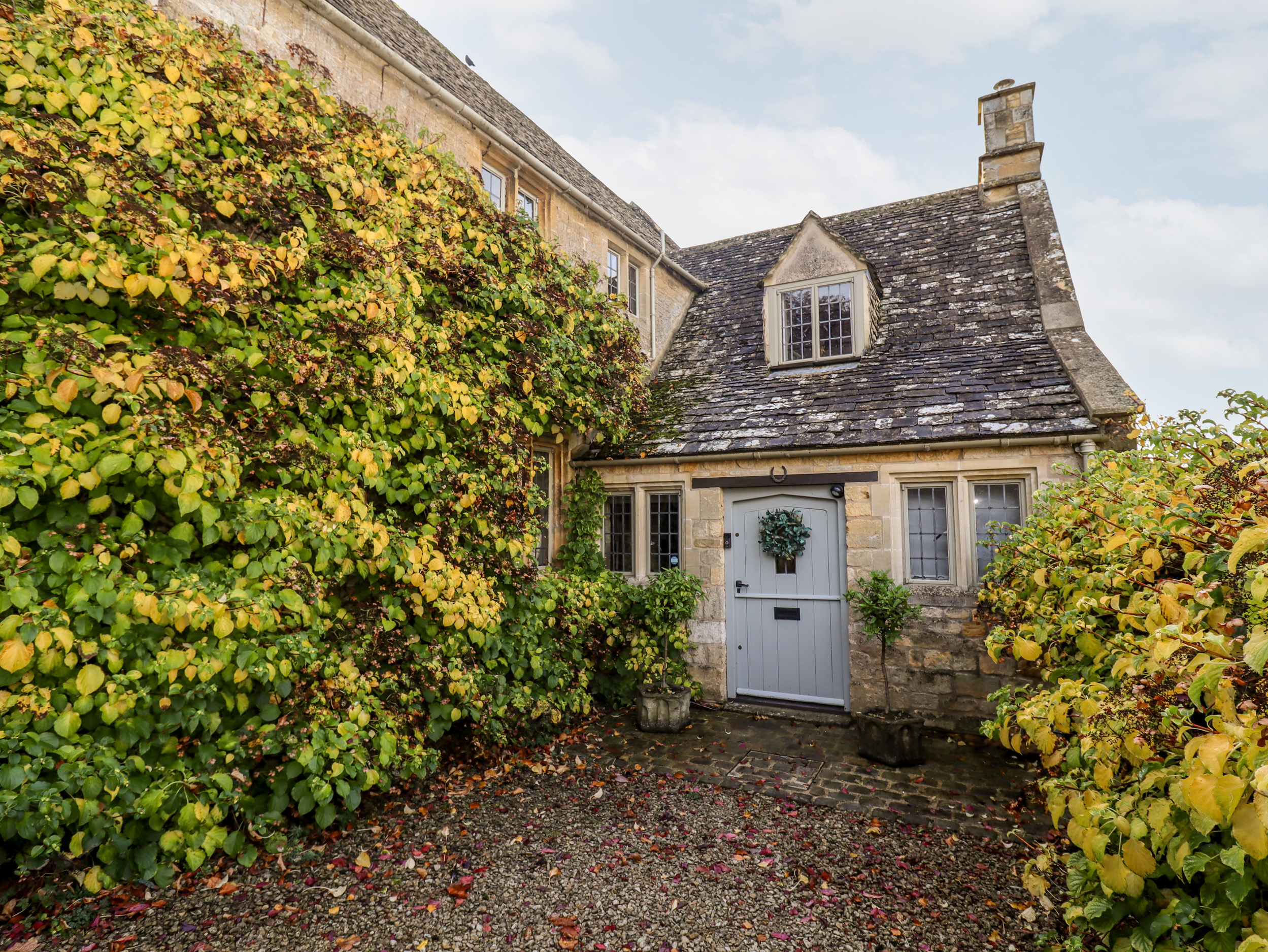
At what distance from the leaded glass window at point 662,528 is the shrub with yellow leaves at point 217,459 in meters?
3.23

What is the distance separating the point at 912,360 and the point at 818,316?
165cm

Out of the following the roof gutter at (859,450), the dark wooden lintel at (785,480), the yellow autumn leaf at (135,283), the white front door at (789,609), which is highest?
the yellow autumn leaf at (135,283)

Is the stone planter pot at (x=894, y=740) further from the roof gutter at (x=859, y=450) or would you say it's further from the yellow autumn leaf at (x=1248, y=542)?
the yellow autumn leaf at (x=1248, y=542)

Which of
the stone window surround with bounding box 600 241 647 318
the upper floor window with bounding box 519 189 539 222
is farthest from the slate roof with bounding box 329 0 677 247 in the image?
the upper floor window with bounding box 519 189 539 222

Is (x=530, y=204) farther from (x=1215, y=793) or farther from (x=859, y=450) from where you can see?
(x=1215, y=793)

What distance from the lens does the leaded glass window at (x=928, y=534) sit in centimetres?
722

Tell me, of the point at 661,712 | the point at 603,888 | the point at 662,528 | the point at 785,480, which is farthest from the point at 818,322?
the point at 603,888

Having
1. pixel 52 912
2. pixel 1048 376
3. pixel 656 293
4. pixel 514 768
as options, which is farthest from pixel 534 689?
pixel 656 293

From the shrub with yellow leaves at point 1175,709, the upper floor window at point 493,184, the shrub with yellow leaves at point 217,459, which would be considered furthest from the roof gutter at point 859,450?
the upper floor window at point 493,184

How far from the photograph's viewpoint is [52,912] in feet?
11.1

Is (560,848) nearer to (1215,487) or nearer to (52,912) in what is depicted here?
(52,912)

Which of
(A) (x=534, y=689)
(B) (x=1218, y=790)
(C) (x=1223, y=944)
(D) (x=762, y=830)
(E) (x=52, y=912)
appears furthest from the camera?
(A) (x=534, y=689)

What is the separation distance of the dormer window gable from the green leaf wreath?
276 centimetres

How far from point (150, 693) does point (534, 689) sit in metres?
3.57
